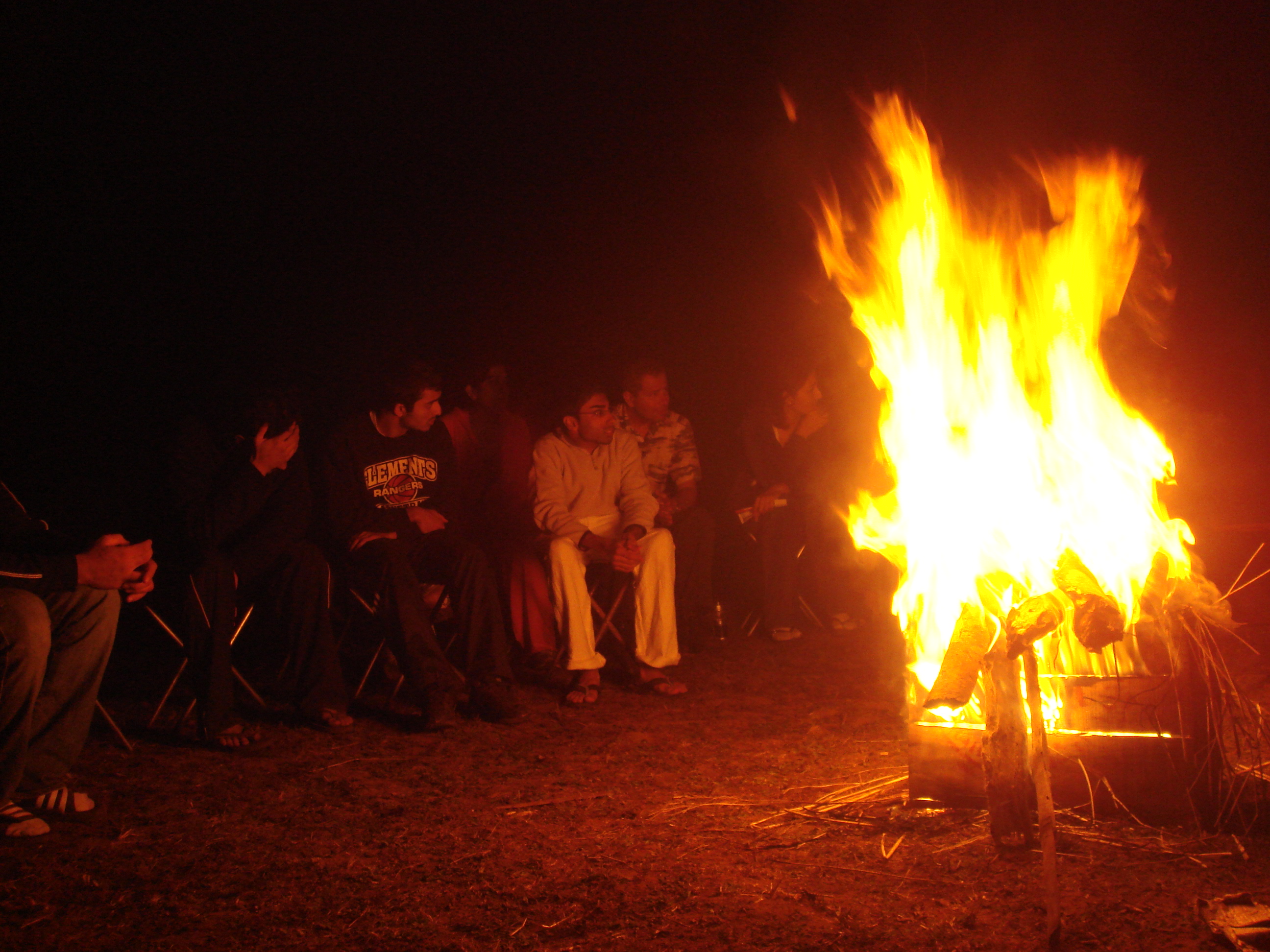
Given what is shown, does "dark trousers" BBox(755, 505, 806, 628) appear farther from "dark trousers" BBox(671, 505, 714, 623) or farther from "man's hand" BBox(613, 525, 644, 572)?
"man's hand" BBox(613, 525, 644, 572)

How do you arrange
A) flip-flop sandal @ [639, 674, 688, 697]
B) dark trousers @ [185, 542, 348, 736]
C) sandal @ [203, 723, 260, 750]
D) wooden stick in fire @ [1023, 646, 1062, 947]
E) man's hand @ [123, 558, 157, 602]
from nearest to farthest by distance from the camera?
wooden stick in fire @ [1023, 646, 1062, 947], man's hand @ [123, 558, 157, 602], sandal @ [203, 723, 260, 750], dark trousers @ [185, 542, 348, 736], flip-flop sandal @ [639, 674, 688, 697]

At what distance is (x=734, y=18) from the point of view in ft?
20.3

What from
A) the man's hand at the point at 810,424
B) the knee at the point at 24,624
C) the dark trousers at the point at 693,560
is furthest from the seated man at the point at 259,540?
the man's hand at the point at 810,424

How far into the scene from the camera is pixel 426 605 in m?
4.36

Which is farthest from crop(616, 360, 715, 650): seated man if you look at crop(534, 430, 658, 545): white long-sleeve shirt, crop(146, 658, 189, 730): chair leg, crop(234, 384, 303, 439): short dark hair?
crop(146, 658, 189, 730): chair leg

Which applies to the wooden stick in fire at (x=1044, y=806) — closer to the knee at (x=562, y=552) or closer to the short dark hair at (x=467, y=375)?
the knee at (x=562, y=552)

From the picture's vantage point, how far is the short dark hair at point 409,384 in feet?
14.3

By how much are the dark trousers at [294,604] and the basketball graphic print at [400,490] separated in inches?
20.7

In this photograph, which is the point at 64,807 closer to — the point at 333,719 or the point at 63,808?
the point at 63,808

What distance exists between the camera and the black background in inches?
211

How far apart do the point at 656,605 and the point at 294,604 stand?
174cm

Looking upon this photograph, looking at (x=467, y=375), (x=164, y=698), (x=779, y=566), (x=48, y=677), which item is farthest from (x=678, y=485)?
(x=48, y=677)

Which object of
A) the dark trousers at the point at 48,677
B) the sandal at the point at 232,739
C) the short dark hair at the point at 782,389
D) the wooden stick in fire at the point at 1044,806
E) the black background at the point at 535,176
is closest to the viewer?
the wooden stick in fire at the point at 1044,806

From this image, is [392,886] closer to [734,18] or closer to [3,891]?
[3,891]
